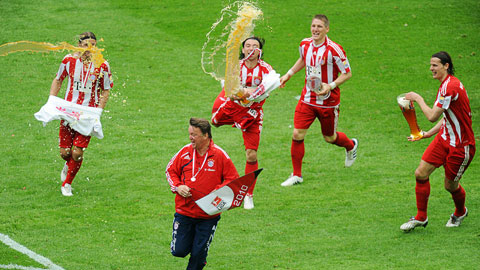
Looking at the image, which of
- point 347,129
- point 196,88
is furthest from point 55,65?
point 347,129

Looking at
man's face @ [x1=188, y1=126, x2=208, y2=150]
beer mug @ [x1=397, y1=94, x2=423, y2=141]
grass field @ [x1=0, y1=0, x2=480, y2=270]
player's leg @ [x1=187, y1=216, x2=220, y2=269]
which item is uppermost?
man's face @ [x1=188, y1=126, x2=208, y2=150]

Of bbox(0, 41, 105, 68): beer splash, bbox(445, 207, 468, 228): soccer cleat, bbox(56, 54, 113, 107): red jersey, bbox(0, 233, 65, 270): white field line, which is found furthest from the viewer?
bbox(56, 54, 113, 107): red jersey

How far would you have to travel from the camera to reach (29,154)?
11.4 m

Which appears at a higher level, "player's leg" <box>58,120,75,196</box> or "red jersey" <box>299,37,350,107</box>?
"red jersey" <box>299,37,350,107</box>

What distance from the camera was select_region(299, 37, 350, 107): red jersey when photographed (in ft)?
31.2

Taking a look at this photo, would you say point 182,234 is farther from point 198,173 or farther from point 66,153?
point 66,153

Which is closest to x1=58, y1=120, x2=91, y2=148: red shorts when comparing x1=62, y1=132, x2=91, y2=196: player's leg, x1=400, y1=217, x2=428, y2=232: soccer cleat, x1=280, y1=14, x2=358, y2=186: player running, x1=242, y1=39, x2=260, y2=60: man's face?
x1=62, y1=132, x2=91, y2=196: player's leg

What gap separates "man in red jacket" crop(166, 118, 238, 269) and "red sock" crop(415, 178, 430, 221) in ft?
8.84

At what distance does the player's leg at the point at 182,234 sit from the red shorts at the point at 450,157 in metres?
3.09

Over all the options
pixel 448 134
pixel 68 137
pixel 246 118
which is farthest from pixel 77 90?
pixel 448 134

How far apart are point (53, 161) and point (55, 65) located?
18.1 ft

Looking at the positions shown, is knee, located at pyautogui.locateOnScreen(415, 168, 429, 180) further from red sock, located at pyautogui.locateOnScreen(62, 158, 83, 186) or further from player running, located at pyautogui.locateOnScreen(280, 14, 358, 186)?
red sock, located at pyautogui.locateOnScreen(62, 158, 83, 186)

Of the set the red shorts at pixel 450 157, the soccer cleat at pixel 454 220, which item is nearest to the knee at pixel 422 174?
the red shorts at pixel 450 157

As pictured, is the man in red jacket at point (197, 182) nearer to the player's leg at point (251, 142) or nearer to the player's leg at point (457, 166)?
the player's leg at point (251, 142)
